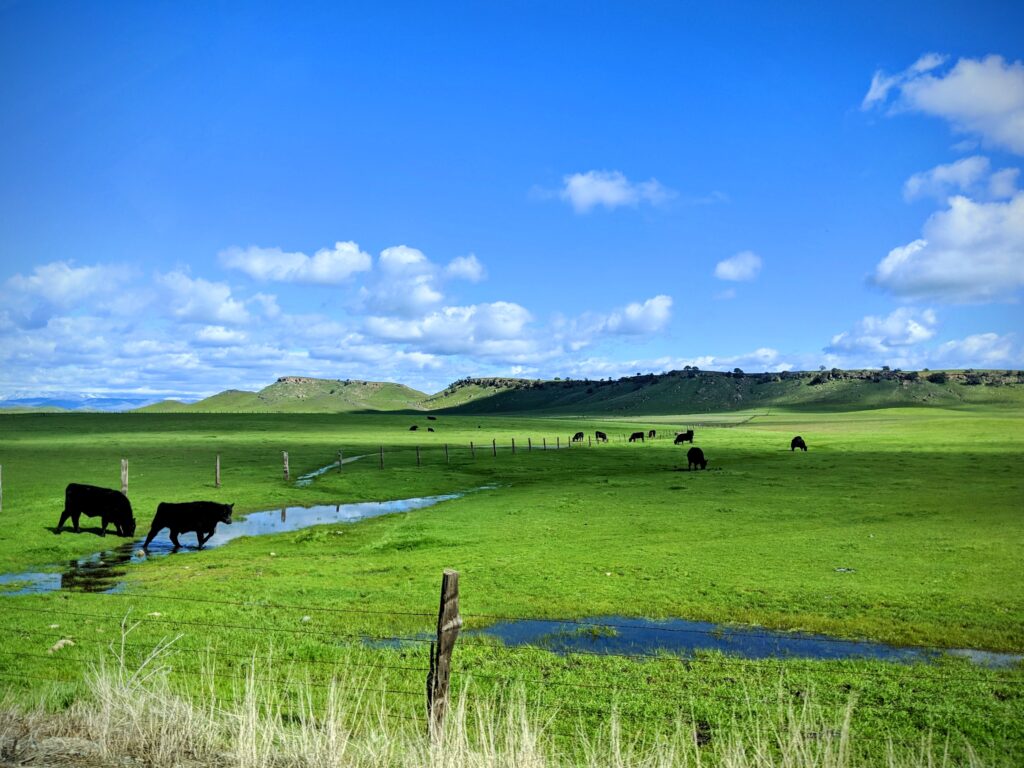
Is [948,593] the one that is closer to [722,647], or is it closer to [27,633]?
[722,647]

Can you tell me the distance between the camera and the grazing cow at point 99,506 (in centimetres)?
2892

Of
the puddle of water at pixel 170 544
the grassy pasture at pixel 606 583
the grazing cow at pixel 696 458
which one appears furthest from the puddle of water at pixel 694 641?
the grazing cow at pixel 696 458

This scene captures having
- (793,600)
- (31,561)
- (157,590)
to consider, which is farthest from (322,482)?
(793,600)

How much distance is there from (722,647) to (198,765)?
1116 cm

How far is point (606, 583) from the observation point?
2080 cm

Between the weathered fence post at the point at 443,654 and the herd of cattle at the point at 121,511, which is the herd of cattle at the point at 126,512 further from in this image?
the weathered fence post at the point at 443,654

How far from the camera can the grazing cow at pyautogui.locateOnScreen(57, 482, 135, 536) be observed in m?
28.9

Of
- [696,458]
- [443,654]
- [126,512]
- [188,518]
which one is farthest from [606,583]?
[696,458]

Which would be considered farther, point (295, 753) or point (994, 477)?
point (994, 477)

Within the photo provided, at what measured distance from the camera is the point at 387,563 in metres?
23.9

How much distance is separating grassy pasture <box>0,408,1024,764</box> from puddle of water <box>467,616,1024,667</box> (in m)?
0.66

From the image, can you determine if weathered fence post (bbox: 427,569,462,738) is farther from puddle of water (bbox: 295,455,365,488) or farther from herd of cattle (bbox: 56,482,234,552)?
puddle of water (bbox: 295,455,365,488)

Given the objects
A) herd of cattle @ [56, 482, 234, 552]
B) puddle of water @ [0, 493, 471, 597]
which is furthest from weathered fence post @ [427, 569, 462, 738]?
herd of cattle @ [56, 482, 234, 552]

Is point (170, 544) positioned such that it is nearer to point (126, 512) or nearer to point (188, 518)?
point (188, 518)
